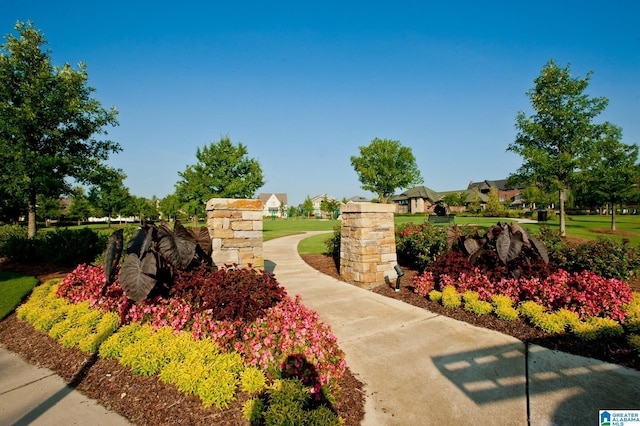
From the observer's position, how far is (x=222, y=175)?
22.3 m

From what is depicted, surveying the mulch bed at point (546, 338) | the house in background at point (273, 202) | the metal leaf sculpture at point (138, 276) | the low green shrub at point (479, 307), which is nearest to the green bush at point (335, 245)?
the mulch bed at point (546, 338)

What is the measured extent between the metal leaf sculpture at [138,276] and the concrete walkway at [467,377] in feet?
8.80

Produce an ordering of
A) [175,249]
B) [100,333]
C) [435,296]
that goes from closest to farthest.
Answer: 1. [100,333]
2. [175,249]
3. [435,296]

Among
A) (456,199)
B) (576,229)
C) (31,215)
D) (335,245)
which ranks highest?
(456,199)

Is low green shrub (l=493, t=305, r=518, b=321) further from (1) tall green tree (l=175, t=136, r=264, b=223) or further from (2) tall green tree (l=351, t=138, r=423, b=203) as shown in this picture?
Result: (2) tall green tree (l=351, t=138, r=423, b=203)

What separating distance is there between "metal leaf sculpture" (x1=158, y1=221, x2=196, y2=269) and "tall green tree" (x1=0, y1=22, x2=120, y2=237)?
8.83 meters

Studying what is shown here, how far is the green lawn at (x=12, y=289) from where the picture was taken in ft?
17.7

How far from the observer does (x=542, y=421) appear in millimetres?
2527

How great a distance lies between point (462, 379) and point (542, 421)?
74 cm

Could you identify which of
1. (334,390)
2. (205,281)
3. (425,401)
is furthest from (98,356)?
(425,401)

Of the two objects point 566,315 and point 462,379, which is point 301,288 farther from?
point 566,315

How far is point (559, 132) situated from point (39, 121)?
22118 millimetres

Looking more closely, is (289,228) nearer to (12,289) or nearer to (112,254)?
(12,289)

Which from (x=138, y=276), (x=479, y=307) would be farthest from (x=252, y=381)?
(x=479, y=307)
